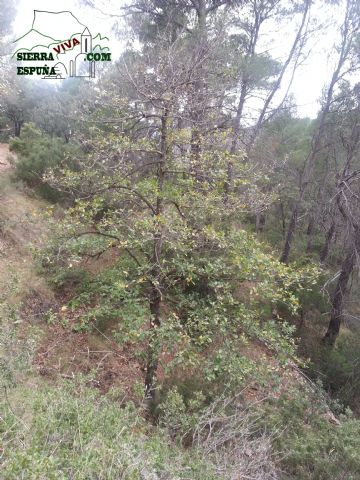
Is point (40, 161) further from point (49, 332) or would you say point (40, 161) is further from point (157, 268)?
point (157, 268)

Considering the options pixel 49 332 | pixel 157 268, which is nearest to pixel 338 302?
pixel 157 268

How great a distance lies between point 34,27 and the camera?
24.5 ft

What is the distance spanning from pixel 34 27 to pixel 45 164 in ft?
11.2

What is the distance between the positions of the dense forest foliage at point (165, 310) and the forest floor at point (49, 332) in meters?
0.03

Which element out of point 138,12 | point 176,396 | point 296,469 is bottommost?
point 296,469

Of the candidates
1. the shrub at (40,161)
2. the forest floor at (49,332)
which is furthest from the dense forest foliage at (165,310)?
the shrub at (40,161)

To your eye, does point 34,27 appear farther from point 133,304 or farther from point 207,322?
point 207,322

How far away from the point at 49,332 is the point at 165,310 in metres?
2.47

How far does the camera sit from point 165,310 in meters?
7.13

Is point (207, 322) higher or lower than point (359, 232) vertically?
lower

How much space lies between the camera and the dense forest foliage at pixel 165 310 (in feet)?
10.2

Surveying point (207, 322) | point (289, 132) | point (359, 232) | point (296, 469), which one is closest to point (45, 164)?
point (207, 322)

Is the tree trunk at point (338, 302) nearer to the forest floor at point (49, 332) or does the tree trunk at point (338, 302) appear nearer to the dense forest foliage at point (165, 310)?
the dense forest foliage at point (165, 310)

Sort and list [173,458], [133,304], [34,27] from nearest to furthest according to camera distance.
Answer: [173,458]
[133,304]
[34,27]
